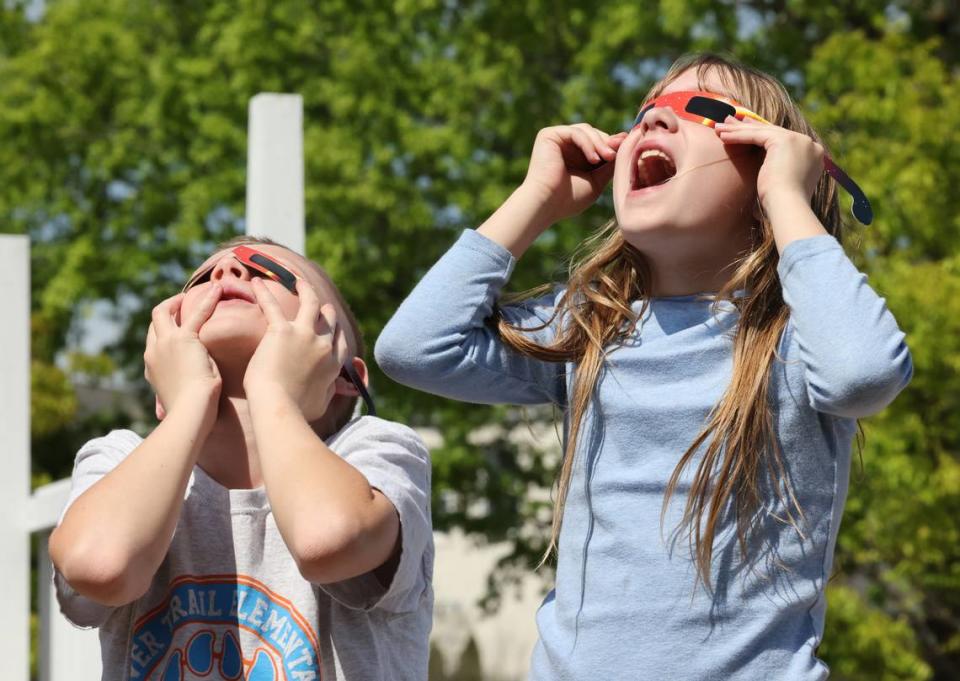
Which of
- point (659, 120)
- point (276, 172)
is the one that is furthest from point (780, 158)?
point (276, 172)

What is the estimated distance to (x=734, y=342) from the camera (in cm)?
218

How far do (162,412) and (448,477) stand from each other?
10.8m

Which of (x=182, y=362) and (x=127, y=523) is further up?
(x=182, y=362)

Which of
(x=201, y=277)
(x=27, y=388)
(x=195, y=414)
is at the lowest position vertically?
(x=195, y=414)

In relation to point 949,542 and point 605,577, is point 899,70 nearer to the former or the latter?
point 949,542

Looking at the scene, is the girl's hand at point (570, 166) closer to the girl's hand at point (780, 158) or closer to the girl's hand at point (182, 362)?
the girl's hand at point (780, 158)

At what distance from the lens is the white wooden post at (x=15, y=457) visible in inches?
159

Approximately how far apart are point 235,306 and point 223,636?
1.86ft

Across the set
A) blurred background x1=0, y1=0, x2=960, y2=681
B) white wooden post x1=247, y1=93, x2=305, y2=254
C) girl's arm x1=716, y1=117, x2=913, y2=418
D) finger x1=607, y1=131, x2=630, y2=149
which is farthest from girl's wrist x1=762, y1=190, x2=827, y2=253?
blurred background x1=0, y1=0, x2=960, y2=681

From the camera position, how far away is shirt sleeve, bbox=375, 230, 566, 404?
91.5 inches

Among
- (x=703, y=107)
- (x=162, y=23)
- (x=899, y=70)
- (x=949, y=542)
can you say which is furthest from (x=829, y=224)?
(x=162, y=23)

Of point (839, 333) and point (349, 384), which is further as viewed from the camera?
point (349, 384)

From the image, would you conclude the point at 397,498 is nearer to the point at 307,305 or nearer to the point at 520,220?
the point at 307,305

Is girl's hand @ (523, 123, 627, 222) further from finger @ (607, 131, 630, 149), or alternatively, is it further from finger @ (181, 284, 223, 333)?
finger @ (181, 284, 223, 333)
